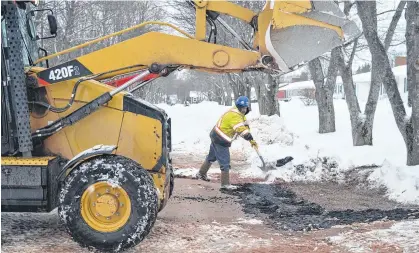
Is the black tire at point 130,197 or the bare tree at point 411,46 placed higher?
the bare tree at point 411,46

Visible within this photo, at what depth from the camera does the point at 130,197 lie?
536 centimetres

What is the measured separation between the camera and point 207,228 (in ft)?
20.6

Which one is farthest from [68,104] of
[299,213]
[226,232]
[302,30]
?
[299,213]

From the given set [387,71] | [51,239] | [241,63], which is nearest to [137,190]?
[51,239]

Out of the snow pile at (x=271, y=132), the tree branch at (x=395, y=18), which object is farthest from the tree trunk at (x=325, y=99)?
the tree branch at (x=395, y=18)

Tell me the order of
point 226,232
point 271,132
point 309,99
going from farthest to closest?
1. point 309,99
2. point 271,132
3. point 226,232

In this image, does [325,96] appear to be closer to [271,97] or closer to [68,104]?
[271,97]

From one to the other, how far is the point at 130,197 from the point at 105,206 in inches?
11.4

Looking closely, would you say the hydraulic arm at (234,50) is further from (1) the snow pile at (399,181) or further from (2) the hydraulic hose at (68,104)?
(1) the snow pile at (399,181)

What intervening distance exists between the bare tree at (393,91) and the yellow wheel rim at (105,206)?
232 inches

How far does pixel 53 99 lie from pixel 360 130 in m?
9.48

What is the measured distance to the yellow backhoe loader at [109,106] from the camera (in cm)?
541

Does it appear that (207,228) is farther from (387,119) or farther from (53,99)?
(387,119)

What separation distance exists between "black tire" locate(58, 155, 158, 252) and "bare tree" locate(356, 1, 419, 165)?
18.7ft
